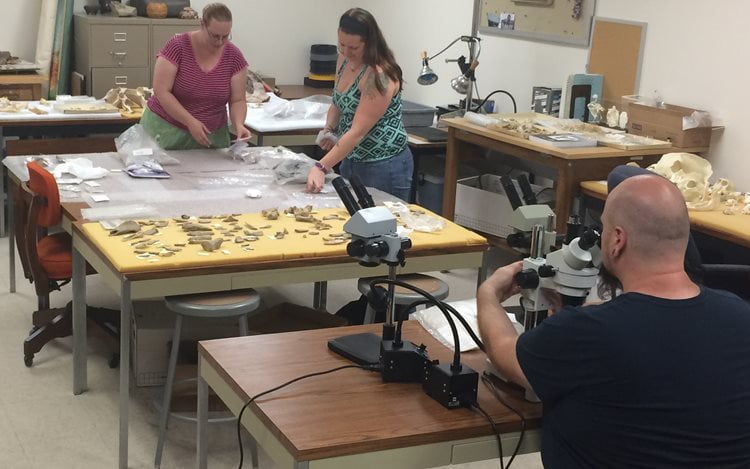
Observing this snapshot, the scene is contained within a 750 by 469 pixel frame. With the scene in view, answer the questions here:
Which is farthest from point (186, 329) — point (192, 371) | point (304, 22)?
point (304, 22)

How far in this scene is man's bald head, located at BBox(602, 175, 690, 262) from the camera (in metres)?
1.88

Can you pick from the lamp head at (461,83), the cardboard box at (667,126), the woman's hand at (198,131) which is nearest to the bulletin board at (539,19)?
the lamp head at (461,83)

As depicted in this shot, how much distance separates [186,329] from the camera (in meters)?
3.86

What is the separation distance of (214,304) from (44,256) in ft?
3.69

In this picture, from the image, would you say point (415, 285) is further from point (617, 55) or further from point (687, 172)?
point (617, 55)

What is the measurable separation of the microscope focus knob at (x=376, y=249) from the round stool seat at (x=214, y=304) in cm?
108

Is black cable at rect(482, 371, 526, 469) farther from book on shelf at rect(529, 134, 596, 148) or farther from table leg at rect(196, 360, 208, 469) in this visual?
book on shelf at rect(529, 134, 596, 148)

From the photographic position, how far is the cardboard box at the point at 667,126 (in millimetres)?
4902

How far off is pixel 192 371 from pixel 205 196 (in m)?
0.74

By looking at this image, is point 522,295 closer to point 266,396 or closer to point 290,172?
point 266,396

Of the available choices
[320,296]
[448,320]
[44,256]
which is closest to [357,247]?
[448,320]

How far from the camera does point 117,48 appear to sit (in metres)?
6.79

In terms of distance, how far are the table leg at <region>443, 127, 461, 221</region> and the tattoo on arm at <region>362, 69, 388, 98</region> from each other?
1371 mm

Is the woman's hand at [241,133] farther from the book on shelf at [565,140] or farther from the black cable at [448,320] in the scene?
the black cable at [448,320]
